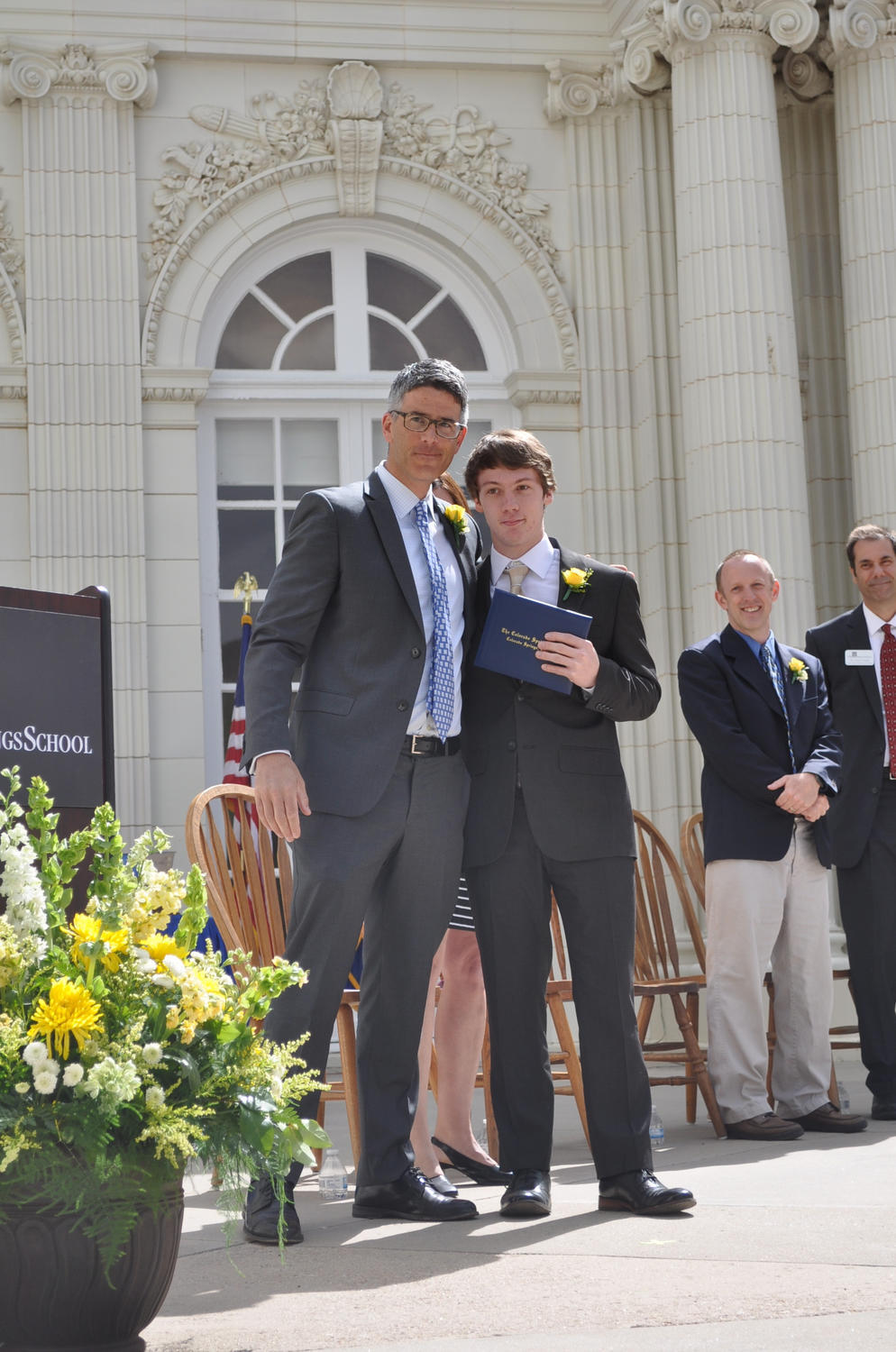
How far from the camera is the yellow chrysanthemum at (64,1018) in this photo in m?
2.12

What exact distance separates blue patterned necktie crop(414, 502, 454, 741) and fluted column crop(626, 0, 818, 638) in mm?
4796

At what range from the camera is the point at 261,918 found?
14.0 feet

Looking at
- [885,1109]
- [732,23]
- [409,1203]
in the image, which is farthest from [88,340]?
[409,1203]

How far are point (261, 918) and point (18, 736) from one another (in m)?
0.97

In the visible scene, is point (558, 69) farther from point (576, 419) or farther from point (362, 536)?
point (362, 536)

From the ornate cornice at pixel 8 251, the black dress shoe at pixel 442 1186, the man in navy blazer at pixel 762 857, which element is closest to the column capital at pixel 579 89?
the ornate cornice at pixel 8 251

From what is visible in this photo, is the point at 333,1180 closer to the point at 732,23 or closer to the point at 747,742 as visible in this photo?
the point at 747,742

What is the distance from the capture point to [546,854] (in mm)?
3357

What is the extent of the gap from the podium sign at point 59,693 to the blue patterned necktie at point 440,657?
0.81m

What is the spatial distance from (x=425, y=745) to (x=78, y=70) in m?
6.40

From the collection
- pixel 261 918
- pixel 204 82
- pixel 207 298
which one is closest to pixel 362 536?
pixel 261 918

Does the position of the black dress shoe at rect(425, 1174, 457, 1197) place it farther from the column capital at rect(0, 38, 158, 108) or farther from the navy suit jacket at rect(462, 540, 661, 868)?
the column capital at rect(0, 38, 158, 108)

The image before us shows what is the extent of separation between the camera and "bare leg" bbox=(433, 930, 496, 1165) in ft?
13.2

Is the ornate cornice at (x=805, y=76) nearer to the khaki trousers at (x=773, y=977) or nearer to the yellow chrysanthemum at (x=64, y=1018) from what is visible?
the khaki trousers at (x=773, y=977)
